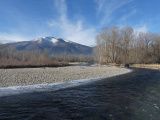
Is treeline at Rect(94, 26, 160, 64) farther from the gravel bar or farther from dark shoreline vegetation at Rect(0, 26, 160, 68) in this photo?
the gravel bar

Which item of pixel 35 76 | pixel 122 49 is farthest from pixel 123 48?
pixel 35 76

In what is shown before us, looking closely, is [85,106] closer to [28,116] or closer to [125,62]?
[28,116]

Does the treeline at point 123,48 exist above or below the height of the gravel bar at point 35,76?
above

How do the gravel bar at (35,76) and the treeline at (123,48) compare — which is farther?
the treeline at (123,48)

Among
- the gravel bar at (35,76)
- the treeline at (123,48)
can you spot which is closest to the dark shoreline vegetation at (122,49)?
the treeline at (123,48)

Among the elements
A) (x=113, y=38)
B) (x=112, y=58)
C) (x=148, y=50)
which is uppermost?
(x=113, y=38)

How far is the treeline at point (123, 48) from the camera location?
4969 cm

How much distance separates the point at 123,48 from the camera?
50.6 meters

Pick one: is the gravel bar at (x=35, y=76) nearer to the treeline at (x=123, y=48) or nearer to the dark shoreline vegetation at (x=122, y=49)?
the dark shoreline vegetation at (x=122, y=49)

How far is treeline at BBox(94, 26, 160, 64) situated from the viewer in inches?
1956

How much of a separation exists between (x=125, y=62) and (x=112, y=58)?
6.23 metres

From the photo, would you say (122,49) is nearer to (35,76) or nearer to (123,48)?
(123,48)

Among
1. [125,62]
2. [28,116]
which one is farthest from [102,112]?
[125,62]

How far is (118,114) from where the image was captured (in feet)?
15.8
